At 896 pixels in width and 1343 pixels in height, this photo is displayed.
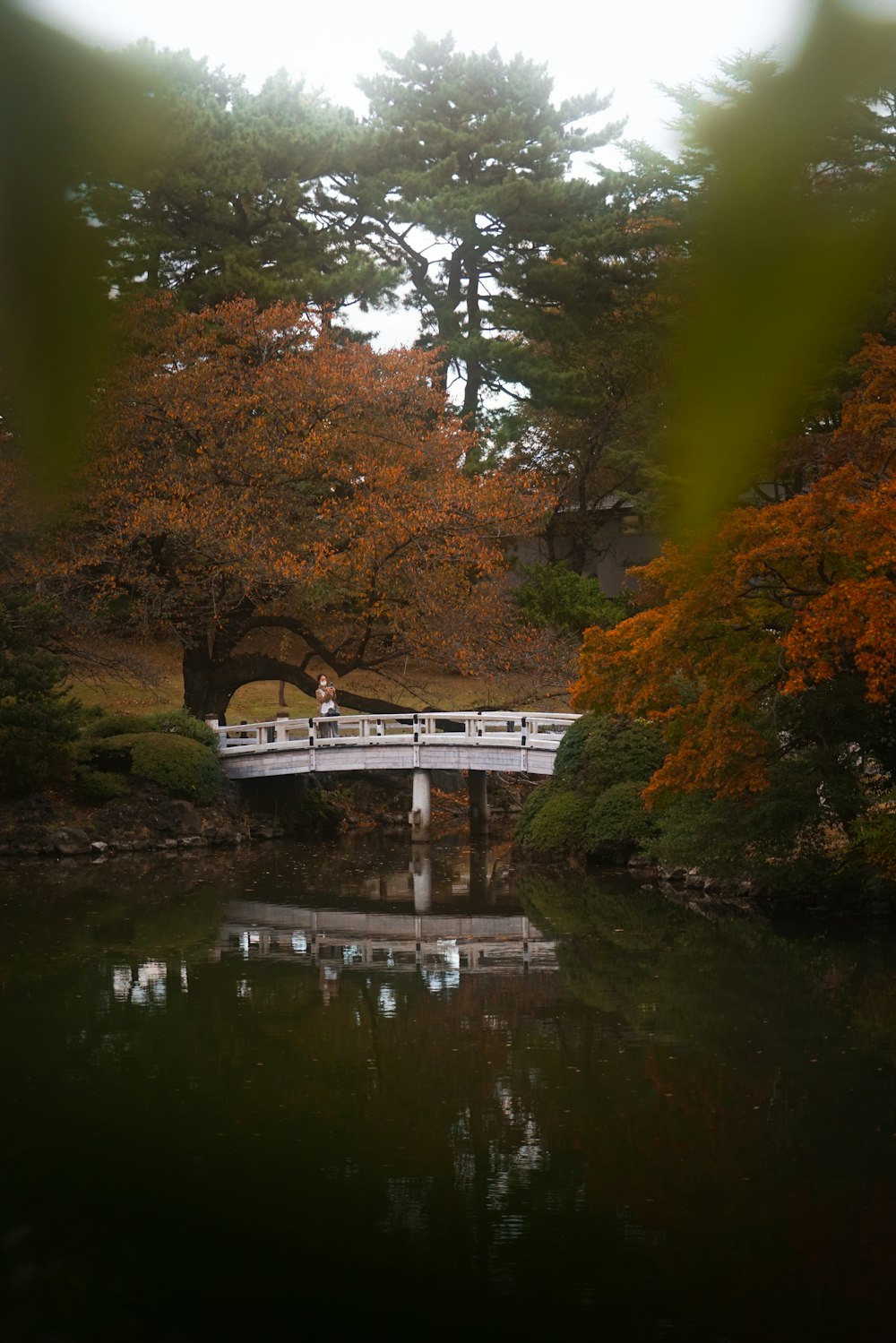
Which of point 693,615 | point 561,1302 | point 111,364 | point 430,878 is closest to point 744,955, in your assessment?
point 693,615

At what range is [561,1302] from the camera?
5293 mm

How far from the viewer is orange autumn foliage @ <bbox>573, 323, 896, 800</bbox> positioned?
12953 mm

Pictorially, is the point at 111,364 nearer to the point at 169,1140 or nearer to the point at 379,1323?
the point at 379,1323

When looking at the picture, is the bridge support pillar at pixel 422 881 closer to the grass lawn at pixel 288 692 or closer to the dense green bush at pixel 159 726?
the dense green bush at pixel 159 726

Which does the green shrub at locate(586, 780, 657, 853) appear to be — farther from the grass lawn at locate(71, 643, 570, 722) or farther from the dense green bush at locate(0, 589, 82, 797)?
the dense green bush at locate(0, 589, 82, 797)

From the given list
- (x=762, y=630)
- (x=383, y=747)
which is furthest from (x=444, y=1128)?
(x=383, y=747)

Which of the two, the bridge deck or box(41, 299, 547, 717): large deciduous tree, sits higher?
box(41, 299, 547, 717): large deciduous tree

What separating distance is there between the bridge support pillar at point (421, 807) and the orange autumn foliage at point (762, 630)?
9429mm

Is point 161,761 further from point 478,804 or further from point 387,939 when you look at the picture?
point 387,939

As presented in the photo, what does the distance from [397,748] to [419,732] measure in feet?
1.83

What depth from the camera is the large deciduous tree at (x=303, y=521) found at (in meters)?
25.2

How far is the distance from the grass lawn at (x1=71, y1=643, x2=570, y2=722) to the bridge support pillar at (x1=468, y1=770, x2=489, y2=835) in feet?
7.94

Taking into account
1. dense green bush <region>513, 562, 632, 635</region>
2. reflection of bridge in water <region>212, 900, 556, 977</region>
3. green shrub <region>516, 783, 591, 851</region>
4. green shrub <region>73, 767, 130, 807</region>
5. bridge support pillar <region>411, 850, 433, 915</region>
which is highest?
dense green bush <region>513, 562, 632, 635</region>

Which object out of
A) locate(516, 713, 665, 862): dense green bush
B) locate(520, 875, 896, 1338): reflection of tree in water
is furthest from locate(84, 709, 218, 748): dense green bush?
locate(520, 875, 896, 1338): reflection of tree in water
